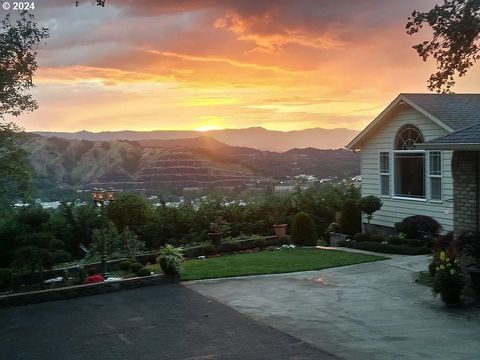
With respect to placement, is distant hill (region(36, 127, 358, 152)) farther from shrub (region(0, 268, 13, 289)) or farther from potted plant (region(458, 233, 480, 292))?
potted plant (region(458, 233, 480, 292))

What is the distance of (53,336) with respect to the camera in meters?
8.63

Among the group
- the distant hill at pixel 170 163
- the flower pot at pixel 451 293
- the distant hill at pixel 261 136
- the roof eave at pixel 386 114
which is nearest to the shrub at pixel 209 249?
the distant hill at pixel 170 163

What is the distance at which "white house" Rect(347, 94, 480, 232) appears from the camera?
1667 centimetres

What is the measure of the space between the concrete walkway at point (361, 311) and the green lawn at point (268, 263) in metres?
0.59

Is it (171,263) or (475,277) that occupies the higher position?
(475,277)

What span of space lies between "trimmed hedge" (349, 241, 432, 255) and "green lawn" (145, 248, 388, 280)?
89 centimetres

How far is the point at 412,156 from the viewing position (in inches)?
722

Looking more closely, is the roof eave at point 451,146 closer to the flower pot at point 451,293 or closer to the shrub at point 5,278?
the flower pot at point 451,293

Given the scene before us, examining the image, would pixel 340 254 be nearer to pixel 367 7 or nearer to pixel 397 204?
pixel 397 204

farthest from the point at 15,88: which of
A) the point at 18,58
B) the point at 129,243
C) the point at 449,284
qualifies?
the point at 449,284

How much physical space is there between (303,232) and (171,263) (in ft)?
22.5

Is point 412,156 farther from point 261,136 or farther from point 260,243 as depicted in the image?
point 261,136

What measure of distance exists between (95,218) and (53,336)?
9.34 m

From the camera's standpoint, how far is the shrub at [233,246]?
18125 millimetres
